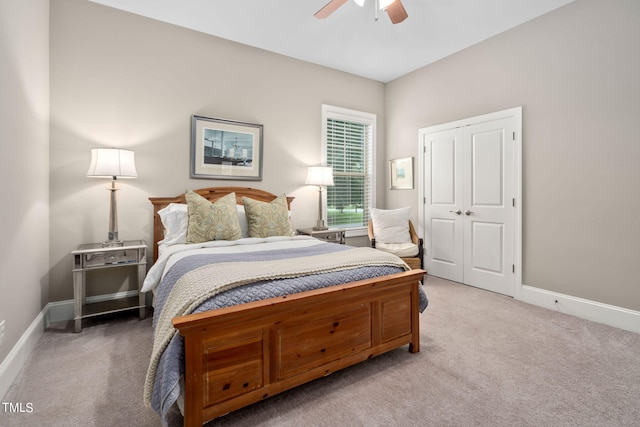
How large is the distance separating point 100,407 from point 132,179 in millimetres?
2140

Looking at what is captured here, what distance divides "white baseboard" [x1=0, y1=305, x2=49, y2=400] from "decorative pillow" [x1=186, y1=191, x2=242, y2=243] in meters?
1.24

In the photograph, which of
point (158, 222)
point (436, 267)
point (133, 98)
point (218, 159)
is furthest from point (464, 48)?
point (158, 222)

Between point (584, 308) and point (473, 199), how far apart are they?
1521mm

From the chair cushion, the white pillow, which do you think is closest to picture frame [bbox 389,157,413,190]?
the chair cushion

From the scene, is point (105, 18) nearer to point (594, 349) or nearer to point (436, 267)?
point (436, 267)

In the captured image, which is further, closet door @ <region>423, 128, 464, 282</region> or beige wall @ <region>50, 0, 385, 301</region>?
closet door @ <region>423, 128, 464, 282</region>

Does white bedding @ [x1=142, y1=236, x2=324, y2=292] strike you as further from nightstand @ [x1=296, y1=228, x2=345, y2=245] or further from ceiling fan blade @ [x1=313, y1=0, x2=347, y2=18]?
ceiling fan blade @ [x1=313, y1=0, x2=347, y2=18]

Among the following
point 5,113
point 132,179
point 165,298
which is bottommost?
point 165,298

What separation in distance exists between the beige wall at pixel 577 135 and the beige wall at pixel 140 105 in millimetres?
2567

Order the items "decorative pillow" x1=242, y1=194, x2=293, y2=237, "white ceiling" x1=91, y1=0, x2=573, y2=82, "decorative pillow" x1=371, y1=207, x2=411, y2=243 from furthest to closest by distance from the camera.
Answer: "decorative pillow" x1=371, y1=207, x2=411, y2=243
"decorative pillow" x1=242, y1=194, x2=293, y2=237
"white ceiling" x1=91, y1=0, x2=573, y2=82

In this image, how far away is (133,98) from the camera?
10.1 feet

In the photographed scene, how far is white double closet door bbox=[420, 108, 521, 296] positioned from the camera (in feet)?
11.2

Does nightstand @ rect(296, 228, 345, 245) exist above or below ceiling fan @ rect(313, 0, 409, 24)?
below

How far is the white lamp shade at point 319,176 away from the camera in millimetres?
3943
